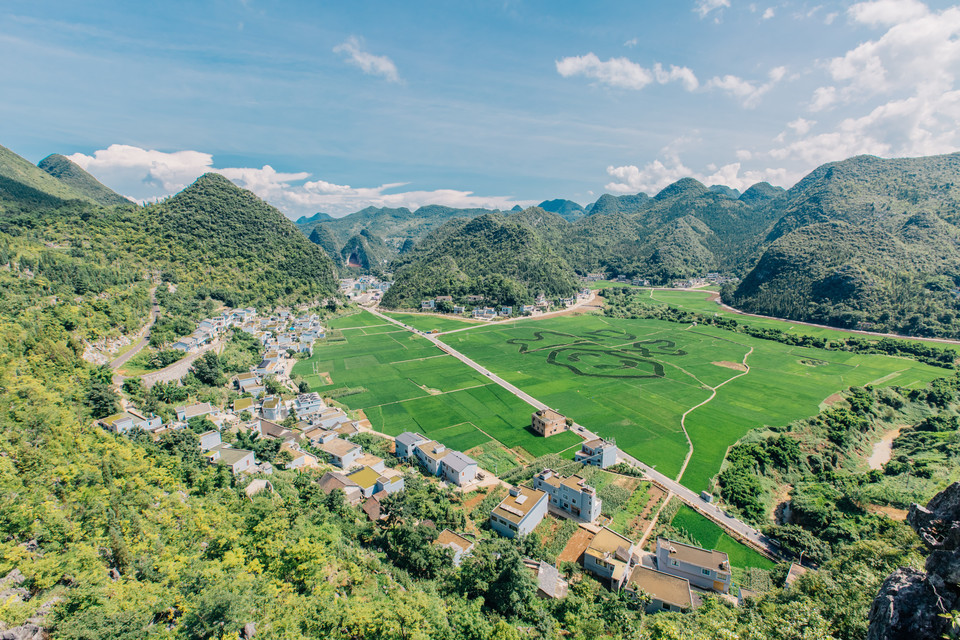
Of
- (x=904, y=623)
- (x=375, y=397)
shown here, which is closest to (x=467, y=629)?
(x=904, y=623)

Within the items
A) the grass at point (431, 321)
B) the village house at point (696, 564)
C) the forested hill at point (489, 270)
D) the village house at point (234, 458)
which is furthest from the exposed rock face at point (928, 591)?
the forested hill at point (489, 270)

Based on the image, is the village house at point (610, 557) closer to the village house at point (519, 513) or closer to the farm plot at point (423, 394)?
the village house at point (519, 513)

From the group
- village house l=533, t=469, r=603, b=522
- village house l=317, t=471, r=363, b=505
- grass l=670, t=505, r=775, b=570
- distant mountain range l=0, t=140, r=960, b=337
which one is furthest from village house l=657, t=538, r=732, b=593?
distant mountain range l=0, t=140, r=960, b=337

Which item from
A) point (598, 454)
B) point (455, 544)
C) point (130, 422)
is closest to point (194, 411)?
point (130, 422)

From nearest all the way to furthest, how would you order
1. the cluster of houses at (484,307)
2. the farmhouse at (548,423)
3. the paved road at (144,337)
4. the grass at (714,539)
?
the grass at (714,539)
the farmhouse at (548,423)
the paved road at (144,337)
the cluster of houses at (484,307)

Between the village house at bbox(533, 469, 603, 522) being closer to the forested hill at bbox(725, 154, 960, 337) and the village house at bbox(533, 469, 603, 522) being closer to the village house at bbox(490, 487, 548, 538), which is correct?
the village house at bbox(490, 487, 548, 538)

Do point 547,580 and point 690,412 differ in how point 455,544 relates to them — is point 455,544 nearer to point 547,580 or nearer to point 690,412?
point 547,580
